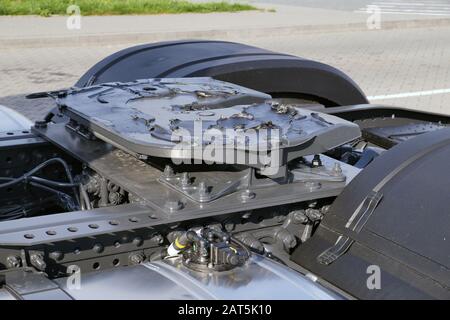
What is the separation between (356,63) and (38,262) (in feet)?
35.6

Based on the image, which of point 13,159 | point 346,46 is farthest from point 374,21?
point 13,159

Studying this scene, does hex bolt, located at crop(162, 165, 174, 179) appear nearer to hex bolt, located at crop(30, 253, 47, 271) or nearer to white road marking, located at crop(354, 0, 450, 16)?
hex bolt, located at crop(30, 253, 47, 271)

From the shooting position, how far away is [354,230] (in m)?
2.24

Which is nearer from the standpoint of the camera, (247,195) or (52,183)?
(247,195)

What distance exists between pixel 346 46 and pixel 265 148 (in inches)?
484

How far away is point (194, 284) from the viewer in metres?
1.89

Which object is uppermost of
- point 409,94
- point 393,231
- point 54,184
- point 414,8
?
point 393,231

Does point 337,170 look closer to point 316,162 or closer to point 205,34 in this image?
point 316,162

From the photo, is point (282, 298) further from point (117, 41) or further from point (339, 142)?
point (117, 41)

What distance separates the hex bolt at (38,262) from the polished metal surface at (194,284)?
0.28 ft

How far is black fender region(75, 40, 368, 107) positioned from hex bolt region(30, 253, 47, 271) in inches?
72.0

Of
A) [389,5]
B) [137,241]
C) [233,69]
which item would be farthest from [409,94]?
[389,5]

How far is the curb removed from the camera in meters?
13.4
